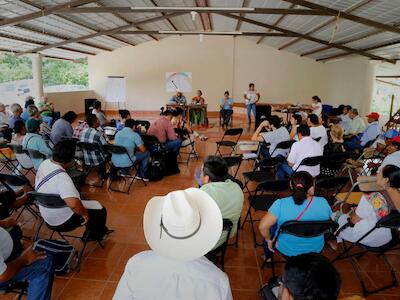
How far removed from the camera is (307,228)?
193 cm

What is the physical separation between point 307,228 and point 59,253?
1.84 meters

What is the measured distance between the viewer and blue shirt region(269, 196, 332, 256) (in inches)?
79.0

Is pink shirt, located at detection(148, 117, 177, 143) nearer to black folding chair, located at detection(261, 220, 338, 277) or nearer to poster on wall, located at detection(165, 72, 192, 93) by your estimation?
black folding chair, located at detection(261, 220, 338, 277)

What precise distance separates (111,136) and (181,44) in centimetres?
833

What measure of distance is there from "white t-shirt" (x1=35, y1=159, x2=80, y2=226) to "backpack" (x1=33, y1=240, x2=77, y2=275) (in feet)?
0.63

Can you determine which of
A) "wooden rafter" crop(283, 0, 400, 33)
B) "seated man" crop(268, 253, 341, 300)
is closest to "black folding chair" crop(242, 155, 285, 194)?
"seated man" crop(268, 253, 341, 300)

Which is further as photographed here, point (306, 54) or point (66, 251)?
point (306, 54)

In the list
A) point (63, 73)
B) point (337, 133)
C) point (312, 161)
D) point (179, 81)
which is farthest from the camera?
point (63, 73)

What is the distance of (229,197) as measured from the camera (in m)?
2.19

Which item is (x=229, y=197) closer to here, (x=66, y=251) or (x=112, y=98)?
(x=66, y=251)

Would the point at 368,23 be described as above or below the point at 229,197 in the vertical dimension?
above

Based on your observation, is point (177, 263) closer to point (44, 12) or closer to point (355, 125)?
point (355, 125)

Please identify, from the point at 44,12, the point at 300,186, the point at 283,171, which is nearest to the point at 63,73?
the point at 44,12

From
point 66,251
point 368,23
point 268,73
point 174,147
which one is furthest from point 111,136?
point 268,73
